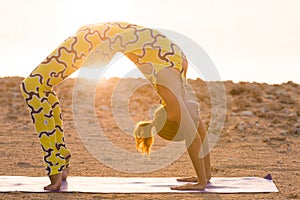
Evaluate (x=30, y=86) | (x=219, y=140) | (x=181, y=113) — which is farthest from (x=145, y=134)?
(x=219, y=140)

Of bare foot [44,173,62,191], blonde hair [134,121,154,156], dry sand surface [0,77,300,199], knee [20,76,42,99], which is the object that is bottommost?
dry sand surface [0,77,300,199]

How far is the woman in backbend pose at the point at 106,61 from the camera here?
5723mm

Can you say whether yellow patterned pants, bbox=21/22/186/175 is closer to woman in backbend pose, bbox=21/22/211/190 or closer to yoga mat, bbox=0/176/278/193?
woman in backbend pose, bbox=21/22/211/190

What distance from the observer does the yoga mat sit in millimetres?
5836

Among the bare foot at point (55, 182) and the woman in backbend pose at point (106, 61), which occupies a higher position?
the woman in backbend pose at point (106, 61)

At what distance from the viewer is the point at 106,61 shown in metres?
5.94

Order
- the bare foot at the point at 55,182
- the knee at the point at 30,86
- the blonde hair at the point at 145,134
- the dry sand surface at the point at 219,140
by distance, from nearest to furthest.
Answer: the knee at the point at 30,86, the bare foot at the point at 55,182, the blonde hair at the point at 145,134, the dry sand surface at the point at 219,140

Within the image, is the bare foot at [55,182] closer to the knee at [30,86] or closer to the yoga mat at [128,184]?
the yoga mat at [128,184]

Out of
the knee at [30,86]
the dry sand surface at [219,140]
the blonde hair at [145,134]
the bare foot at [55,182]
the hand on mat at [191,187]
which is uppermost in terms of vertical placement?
the knee at [30,86]

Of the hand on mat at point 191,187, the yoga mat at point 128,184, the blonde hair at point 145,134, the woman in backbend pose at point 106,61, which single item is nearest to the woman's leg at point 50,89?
the woman in backbend pose at point 106,61

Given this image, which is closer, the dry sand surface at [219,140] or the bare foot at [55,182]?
the bare foot at [55,182]

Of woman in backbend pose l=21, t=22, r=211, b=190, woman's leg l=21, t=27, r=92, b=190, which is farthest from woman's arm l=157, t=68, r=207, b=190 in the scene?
woman's leg l=21, t=27, r=92, b=190

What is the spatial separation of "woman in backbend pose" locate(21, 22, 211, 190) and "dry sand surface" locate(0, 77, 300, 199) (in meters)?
0.41

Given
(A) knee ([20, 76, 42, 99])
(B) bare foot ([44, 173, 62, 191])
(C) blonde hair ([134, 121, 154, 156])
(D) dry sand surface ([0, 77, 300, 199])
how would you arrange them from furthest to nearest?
(D) dry sand surface ([0, 77, 300, 199]), (C) blonde hair ([134, 121, 154, 156]), (B) bare foot ([44, 173, 62, 191]), (A) knee ([20, 76, 42, 99])
